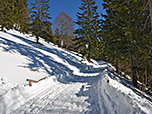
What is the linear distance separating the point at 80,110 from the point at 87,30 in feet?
65.4

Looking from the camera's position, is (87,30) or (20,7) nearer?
(87,30)

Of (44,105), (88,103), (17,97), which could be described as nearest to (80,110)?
(88,103)

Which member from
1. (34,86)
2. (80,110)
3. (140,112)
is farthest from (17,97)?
(140,112)

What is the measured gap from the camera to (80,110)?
4852 millimetres

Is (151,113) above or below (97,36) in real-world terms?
below

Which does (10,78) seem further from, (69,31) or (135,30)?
(69,31)

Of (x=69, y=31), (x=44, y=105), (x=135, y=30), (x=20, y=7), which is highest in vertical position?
(x=20, y=7)

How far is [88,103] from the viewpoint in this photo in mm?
5660

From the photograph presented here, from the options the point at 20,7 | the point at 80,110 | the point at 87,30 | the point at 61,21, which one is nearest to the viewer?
the point at 80,110

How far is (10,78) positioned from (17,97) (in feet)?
11.0

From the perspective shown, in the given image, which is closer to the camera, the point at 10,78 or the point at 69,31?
the point at 10,78

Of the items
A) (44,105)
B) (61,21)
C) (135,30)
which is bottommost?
(44,105)

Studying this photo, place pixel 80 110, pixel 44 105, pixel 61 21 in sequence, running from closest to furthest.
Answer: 1. pixel 80 110
2. pixel 44 105
3. pixel 61 21

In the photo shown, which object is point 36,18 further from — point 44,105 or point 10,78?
point 44,105
